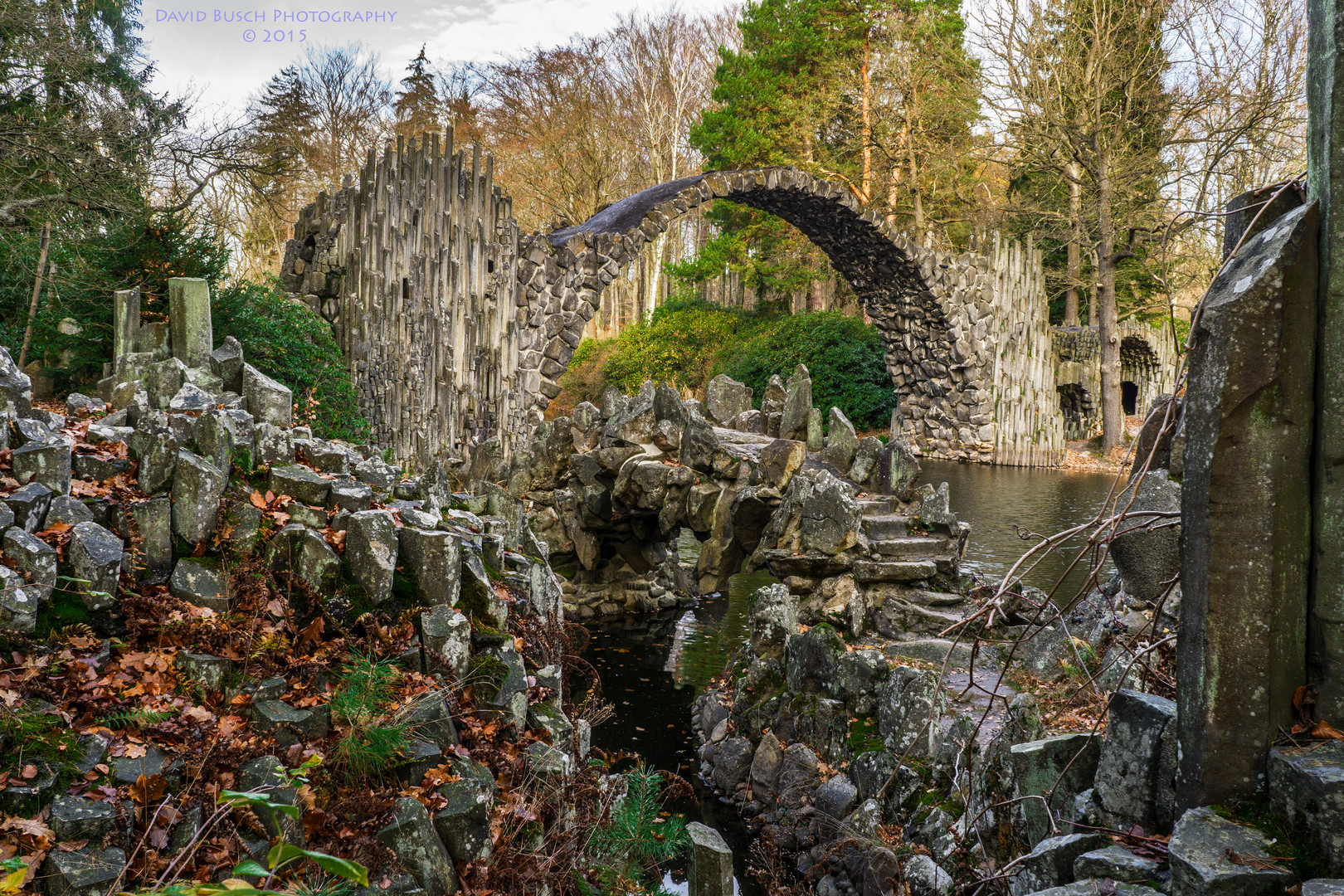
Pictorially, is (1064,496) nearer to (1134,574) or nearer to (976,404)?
(976,404)

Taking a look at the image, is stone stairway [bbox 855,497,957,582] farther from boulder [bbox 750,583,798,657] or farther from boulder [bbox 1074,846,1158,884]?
boulder [bbox 1074,846,1158,884]

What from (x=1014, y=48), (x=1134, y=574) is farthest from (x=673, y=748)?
(x=1014, y=48)

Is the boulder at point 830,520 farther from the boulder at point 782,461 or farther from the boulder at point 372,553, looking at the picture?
the boulder at point 372,553

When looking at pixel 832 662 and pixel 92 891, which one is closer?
pixel 92 891

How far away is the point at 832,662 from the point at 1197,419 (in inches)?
170

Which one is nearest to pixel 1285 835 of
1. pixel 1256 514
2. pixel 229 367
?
pixel 1256 514

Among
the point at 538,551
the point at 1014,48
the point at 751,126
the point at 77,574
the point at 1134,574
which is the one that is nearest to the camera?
the point at 77,574

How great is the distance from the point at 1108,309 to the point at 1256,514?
17.4 m

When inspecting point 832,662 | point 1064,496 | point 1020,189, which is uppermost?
point 1020,189

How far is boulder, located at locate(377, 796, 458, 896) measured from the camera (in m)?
2.88

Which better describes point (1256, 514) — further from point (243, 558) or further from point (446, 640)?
point (243, 558)

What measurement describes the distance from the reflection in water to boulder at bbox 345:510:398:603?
177 inches

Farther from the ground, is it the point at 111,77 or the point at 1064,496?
the point at 111,77

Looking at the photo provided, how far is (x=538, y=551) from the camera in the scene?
523 centimetres
